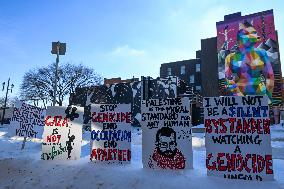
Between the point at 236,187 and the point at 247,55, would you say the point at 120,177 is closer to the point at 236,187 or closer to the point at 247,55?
the point at 236,187

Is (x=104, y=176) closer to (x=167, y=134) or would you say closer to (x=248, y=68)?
(x=167, y=134)

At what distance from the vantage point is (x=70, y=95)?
152ft

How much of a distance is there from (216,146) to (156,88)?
108ft

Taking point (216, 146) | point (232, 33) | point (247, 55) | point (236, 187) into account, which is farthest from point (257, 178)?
point (232, 33)

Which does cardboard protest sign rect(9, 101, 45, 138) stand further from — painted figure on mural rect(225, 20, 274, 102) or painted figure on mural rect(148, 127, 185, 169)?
painted figure on mural rect(225, 20, 274, 102)

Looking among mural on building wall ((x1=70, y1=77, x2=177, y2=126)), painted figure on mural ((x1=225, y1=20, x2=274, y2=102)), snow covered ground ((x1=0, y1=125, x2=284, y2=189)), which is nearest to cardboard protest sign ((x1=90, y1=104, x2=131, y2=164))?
snow covered ground ((x1=0, y1=125, x2=284, y2=189))

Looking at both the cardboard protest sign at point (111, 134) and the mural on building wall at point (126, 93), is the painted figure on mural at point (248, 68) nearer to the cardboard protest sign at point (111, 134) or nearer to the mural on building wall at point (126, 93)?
the mural on building wall at point (126, 93)

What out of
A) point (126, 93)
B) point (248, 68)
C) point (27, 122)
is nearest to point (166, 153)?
point (27, 122)

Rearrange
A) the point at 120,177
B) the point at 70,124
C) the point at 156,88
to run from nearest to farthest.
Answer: the point at 120,177, the point at 70,124, the point at 156,88

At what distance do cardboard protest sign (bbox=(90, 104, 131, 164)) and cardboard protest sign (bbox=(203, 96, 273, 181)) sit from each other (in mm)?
A: 2628

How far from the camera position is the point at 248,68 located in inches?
1715

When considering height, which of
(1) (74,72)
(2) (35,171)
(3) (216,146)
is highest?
(1) (74,72)

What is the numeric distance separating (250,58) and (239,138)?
131 ft

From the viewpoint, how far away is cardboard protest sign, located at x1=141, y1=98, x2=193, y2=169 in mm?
7602
